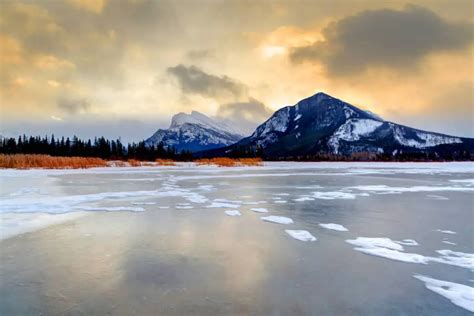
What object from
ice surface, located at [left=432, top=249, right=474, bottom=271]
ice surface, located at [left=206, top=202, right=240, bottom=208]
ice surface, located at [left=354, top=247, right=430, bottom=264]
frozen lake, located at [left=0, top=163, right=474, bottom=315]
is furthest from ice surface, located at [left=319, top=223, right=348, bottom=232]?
ice surface, located at [left=206, top=202, right=240, bottom=208]

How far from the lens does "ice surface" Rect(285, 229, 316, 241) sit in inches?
205

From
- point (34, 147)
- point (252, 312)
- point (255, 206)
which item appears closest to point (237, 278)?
point (252, 312)

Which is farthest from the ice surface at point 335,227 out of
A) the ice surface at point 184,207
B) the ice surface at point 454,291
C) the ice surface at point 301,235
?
the ice surface at point 184,207

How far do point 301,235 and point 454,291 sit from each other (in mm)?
2433

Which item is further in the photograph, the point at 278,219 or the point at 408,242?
the point at 278,219

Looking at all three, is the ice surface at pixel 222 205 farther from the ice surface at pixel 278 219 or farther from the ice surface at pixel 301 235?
the ice surface at pixel 301 235

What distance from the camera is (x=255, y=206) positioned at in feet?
28.1

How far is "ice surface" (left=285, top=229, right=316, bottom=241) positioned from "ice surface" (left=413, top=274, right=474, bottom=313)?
1.80 m

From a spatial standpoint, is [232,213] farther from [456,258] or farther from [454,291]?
[454,291]

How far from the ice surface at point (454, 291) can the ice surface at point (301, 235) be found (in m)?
1.80

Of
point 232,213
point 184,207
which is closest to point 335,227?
point 232,213

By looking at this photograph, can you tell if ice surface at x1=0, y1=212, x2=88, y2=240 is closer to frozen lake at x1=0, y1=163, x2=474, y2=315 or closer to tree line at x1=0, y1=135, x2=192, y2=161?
frozen lake at x1=0, y1=163, x2=474, y2=315

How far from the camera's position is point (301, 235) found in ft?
17.7

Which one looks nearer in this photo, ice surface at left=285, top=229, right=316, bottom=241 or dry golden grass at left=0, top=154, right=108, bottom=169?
ice surface at left=285, top=229, right=316, bottom=241
